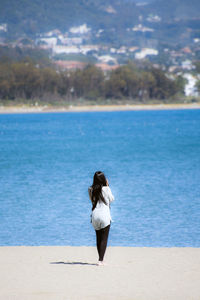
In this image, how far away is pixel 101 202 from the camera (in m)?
6.90

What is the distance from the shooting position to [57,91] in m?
127

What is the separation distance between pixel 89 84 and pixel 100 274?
408 feet

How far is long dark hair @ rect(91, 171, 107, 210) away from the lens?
6699 mm

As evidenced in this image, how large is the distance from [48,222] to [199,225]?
3477 mm

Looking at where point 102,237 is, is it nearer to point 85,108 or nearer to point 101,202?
point 101,202

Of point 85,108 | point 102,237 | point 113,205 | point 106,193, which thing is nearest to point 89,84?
point 85,108

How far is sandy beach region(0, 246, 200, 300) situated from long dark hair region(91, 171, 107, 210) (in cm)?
91

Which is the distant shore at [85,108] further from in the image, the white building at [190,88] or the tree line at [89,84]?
the white building at [190,88]

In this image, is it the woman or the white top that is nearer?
the woman

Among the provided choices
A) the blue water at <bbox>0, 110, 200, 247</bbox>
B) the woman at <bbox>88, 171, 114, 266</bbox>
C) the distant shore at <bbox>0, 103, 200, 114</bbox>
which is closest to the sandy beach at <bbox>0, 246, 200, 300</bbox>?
the woman at <bbox>88, 171, 114, 266</bbox>

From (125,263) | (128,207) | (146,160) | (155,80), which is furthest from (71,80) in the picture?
(125,263)

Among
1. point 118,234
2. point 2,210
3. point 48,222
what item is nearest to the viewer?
point 118,234

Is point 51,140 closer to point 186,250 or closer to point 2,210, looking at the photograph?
point 2,210

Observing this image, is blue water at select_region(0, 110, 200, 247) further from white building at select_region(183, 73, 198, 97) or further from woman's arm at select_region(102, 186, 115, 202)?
white building at select_region(183, 73, 198, 97)
